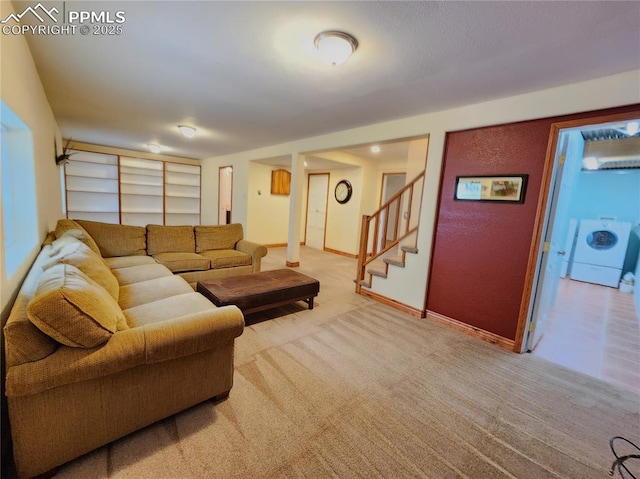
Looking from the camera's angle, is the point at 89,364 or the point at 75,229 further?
the point at 75,229

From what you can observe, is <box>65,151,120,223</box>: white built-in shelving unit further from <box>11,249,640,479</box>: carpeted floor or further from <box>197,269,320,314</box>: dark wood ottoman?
<box>11,249,640,479</box>: carpeted floor

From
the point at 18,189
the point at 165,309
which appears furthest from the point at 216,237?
the point at 165,309

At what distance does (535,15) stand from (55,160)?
17.2ft

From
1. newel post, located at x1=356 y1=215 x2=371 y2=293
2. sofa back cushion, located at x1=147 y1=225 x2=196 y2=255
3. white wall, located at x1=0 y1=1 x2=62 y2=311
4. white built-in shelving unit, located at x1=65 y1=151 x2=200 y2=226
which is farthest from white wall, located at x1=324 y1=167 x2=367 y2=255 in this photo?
white wall, located at x1=0 y1=1 x2=62 y2=311

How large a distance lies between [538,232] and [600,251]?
4.31 m

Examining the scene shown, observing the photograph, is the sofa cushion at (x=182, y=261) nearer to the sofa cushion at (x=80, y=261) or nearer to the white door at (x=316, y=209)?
the sofa cushion at (x=80, y=261)

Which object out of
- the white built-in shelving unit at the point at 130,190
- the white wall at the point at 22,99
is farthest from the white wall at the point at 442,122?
the white built-in shelving unit at the point at 130,190

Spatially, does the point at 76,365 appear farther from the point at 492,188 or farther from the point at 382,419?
the point at 492,188

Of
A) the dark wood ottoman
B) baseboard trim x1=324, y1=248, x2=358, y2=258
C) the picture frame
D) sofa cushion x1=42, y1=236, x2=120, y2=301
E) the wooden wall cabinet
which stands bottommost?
baseboard trim x1=324, y1=248, x2=358, y2=258

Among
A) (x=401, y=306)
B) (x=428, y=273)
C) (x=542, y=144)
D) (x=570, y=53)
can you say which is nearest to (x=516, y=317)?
(x=428, y=273)

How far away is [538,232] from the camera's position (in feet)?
7.71

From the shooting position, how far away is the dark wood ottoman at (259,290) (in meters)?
2.54

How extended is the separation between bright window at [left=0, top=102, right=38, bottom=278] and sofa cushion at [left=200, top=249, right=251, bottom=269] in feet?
5.78

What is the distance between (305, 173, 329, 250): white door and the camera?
23.0 ft
